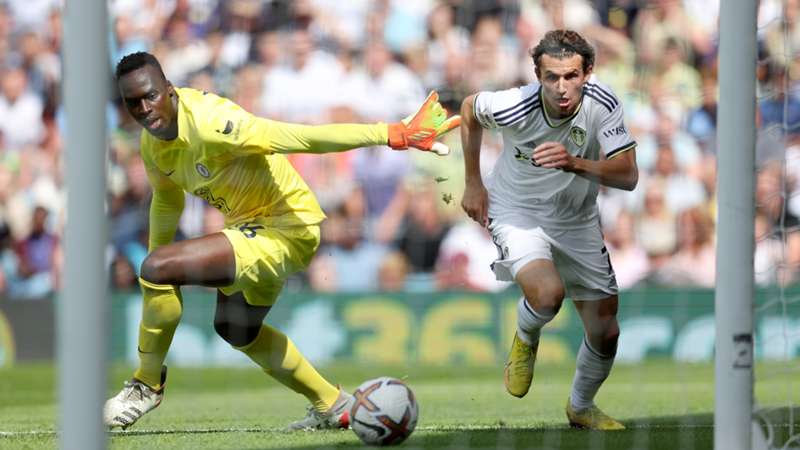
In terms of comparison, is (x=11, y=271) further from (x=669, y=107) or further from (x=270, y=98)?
(x=669, y=107)

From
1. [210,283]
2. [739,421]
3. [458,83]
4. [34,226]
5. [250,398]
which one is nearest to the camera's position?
[739,421]

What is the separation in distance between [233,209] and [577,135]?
1851 mm

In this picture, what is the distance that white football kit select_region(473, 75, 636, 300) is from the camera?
6492mm

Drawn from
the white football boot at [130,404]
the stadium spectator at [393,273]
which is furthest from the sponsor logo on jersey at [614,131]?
the stadium spectator at [393,273]

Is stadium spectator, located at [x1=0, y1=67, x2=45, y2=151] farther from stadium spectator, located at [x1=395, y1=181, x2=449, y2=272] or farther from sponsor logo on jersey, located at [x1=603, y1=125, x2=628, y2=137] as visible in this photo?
sponsor logo on jersey, located at [x1=603, y1=125, x2=628, y2=137]

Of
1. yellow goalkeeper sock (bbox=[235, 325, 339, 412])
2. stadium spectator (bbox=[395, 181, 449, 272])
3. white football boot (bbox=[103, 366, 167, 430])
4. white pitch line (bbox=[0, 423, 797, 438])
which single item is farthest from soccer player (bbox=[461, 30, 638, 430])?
stadium spectator (bbox=[395, 181, 449, 272])

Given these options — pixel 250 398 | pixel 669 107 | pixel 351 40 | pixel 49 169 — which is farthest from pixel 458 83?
pixel 49 169

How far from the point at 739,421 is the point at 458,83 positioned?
261 inches

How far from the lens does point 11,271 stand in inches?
505

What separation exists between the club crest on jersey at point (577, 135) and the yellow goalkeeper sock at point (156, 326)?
222 cm

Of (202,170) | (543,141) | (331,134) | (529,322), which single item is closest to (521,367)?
(529,322)

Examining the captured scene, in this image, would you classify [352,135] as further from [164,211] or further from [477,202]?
[164,211]

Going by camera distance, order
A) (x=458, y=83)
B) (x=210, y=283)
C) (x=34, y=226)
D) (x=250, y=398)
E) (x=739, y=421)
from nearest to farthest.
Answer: (x=739, y=421), (x=210, y=283), (x=250, y=398), (x=458, y=83), (x=34, y=226)

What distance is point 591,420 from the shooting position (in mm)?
6855
